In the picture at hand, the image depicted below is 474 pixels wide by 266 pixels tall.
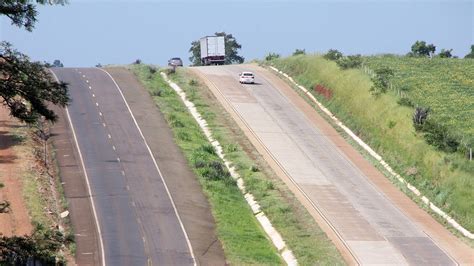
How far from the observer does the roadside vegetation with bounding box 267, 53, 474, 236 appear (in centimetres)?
5947

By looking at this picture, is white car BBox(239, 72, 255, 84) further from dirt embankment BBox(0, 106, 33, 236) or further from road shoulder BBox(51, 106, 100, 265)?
dirt embankment BBox(0, 106, 33, 236)

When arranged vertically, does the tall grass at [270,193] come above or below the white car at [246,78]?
below

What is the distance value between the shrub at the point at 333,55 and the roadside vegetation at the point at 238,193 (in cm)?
1508

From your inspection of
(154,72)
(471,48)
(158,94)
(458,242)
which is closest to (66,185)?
(458,242)

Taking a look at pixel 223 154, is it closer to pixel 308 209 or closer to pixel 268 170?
pixel 268 170

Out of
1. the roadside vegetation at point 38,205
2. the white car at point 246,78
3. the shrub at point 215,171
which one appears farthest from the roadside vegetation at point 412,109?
the roadside vegetation at point 38,205

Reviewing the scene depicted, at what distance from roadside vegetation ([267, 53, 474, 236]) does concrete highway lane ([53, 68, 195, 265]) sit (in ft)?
56.7

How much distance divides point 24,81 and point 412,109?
179 feet

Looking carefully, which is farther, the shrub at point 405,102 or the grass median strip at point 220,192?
the shrub at point 405,102

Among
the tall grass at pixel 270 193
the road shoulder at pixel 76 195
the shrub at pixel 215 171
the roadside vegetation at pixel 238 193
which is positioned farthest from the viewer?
the shrub at pixel 215 171

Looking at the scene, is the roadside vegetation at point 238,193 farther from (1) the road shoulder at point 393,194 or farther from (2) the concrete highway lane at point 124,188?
(1) the road shoulder at point 393,194

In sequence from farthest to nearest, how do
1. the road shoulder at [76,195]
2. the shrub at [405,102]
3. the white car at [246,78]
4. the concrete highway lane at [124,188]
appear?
the white car at [246,78] < the shrub at [405,102] < the concrete highway lane at [124,188] < the road shoulder at [76,195]

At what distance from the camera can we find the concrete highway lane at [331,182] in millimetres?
48844

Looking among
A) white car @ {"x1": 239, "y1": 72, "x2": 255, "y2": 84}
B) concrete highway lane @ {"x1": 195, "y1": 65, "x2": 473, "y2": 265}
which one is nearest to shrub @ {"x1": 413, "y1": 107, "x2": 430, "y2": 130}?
concrete highway lane @ {"x1": 195, "y1": 65, "x2": 473, "y2": 265}
